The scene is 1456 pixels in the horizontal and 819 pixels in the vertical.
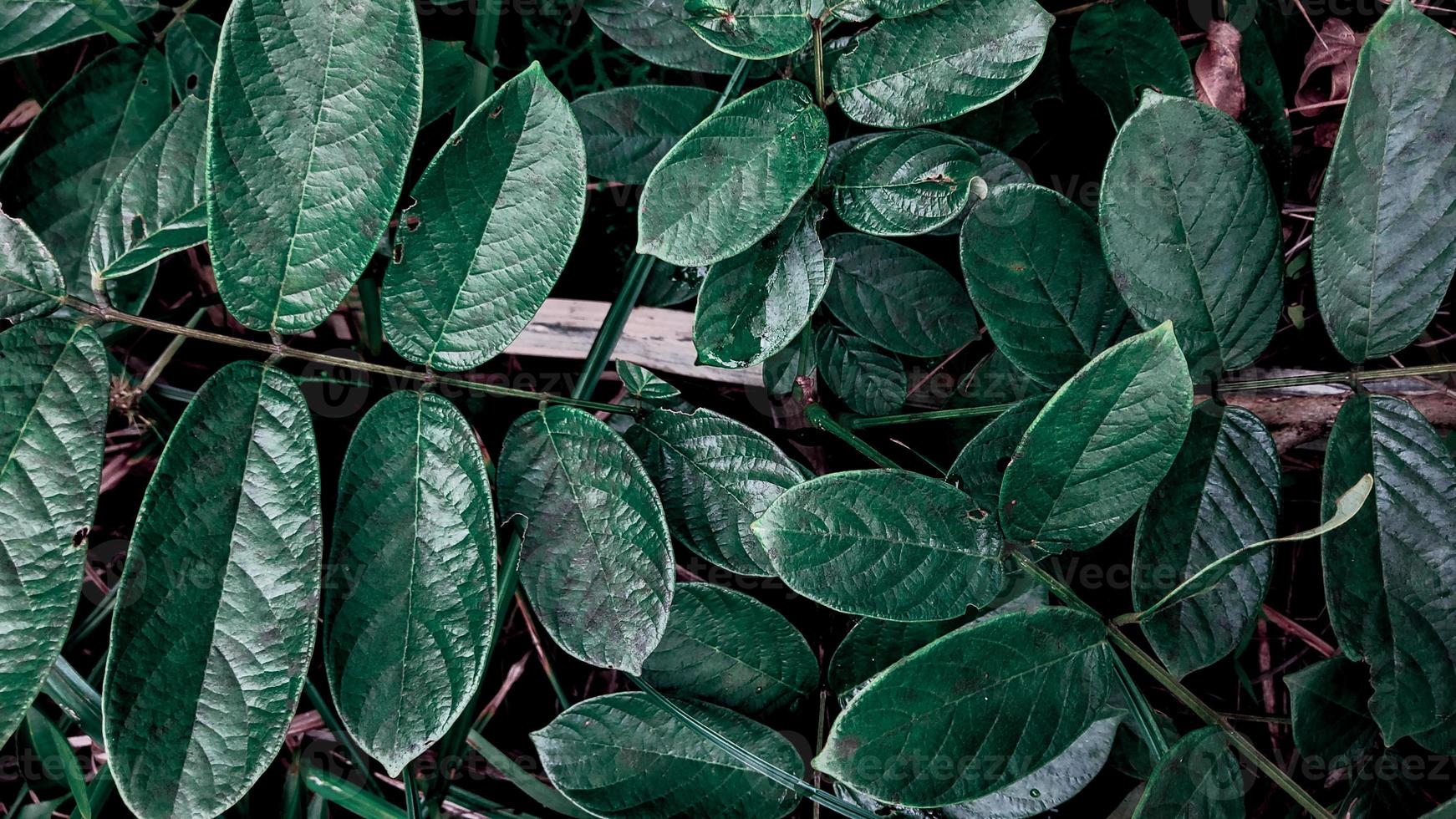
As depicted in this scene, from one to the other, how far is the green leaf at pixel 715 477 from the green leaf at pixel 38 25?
96 cm

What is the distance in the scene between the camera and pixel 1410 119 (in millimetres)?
1053

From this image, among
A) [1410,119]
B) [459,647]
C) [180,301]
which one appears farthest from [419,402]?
[1410,119]

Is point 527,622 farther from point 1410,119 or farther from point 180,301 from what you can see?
point 1410,119

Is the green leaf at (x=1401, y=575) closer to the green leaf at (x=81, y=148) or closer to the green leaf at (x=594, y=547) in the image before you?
the green leaf at (x=594, y=547)

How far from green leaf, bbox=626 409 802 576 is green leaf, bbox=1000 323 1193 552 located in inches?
12.1

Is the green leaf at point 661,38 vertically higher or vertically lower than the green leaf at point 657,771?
higher

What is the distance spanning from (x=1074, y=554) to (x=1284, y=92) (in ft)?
2.96

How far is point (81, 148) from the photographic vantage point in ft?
4.25

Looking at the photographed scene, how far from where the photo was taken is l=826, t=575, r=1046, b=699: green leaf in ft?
4.04

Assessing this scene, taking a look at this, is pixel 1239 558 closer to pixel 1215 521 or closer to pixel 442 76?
pixel 1215 521

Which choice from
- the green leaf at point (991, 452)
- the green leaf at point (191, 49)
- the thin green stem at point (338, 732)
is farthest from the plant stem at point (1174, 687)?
the green leaf at point (191, 49)

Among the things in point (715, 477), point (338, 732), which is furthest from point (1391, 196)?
point (338, 732)

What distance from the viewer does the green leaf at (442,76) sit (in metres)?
1.28

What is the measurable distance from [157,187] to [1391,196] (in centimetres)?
157
